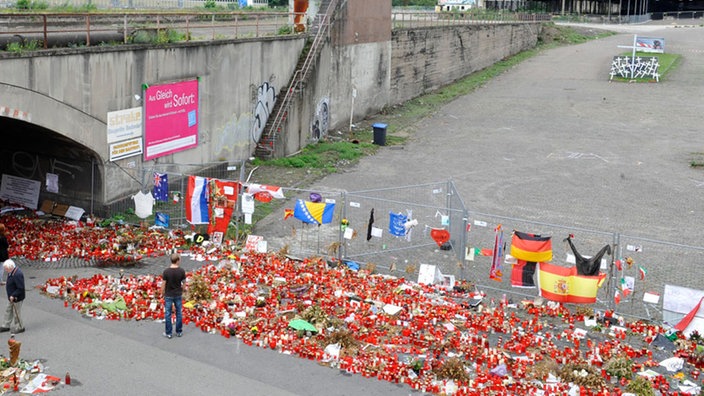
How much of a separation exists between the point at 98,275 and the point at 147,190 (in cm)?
489

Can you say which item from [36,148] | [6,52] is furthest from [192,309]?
[36,148]

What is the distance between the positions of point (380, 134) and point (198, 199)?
14.4 m

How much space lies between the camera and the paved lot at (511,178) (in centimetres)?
1237

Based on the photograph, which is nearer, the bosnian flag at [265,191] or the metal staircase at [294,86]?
the bosnian flag at [265,191]

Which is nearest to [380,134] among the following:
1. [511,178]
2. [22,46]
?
[511,178]

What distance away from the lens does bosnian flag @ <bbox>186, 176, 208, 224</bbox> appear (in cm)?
1944

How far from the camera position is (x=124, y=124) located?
21109mm

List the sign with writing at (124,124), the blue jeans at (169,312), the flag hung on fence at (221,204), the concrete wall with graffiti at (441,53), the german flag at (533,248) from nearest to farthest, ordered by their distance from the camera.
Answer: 1. the blue jeans at (169,312)
2. the german flag at (533,248)
3. the flag hung on fence at (221,204)
4. the sign with writing at (124,124)
5. the concrete wall with graffiti at (441,53)

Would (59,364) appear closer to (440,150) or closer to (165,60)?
(165,60)

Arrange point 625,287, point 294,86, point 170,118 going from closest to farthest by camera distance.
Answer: point 625,287
point 170,118
point 294,86

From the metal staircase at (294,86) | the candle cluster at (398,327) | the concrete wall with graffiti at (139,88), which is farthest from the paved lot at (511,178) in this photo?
the concrete wall with graffiti at (139,88)

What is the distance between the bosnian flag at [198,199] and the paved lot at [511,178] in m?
1.99

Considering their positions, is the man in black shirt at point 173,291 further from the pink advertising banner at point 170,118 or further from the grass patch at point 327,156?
the grass patch at point 327,156

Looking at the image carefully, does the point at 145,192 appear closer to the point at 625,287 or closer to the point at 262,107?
the point at 262,107
